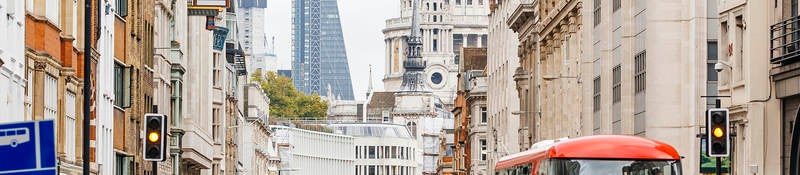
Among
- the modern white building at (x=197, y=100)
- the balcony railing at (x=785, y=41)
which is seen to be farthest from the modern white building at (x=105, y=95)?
the modern white building at (x=197, y=100)

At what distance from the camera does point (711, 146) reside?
31.9 m

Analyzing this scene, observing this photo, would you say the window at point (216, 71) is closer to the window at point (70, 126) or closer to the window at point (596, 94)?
the window at point (596, 94)

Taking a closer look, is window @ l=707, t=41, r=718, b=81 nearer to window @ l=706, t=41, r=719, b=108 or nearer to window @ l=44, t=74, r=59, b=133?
window @ l=706, t=41, r=719, b=108

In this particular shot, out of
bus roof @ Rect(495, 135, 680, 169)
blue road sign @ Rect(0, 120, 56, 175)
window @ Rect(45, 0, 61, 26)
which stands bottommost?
bus roof @ Rect(495, 135, 680, 169)

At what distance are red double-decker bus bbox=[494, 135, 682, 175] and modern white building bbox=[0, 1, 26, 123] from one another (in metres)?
10.4

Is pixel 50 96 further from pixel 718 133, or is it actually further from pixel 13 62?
pixel 718 133

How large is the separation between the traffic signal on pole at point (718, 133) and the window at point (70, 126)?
12.4 metres

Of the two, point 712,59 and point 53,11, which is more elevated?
point 53,11

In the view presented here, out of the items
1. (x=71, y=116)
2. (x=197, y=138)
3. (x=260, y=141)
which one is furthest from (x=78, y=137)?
(x=260, y=141)

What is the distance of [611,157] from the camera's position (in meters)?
37.4

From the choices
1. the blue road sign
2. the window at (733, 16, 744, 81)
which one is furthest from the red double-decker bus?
the blue road sign

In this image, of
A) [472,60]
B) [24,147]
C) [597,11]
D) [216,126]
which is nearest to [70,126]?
[24,147]

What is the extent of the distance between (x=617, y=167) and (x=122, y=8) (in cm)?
1980

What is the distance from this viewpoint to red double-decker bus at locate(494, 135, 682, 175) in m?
37.2
